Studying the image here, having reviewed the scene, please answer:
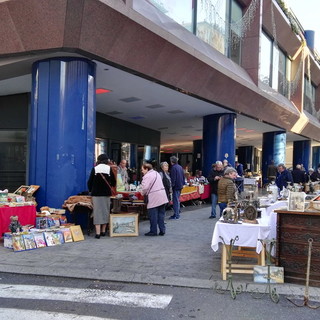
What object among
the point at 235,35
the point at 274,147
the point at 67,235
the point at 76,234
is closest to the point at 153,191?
the point at 76,234

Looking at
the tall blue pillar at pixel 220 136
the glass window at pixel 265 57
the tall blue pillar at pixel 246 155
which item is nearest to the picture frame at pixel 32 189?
the tall blue pillar at pixel 220 136

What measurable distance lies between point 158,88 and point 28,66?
12.9 ft

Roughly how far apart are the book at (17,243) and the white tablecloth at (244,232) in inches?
142

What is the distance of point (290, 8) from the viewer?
18984mm

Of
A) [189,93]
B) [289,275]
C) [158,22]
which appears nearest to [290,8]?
[189,93]

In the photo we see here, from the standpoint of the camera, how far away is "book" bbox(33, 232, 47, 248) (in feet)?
22.5

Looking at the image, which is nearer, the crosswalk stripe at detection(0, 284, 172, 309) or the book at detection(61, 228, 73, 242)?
the crosswalk stripe at detection(0, 284, 172, 309)

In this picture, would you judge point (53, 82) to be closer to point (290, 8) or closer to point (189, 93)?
point (189, 93)

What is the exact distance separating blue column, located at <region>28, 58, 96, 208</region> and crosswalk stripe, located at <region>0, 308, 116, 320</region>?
14.5 feet

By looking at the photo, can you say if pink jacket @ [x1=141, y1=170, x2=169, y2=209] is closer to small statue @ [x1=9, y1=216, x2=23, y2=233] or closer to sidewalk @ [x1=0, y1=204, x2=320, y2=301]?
sidewalk @ [x1=0, y1=204, x2=320, y2=301]

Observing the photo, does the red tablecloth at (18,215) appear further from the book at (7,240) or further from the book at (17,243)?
the book at (17,243)

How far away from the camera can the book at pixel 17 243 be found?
653cm

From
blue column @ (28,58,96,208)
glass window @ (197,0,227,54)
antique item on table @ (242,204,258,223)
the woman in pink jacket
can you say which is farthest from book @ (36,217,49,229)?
glass window @ (197,0,227,54)

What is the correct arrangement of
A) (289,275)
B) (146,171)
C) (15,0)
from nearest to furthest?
(289,275), (15,0), (146,171)
